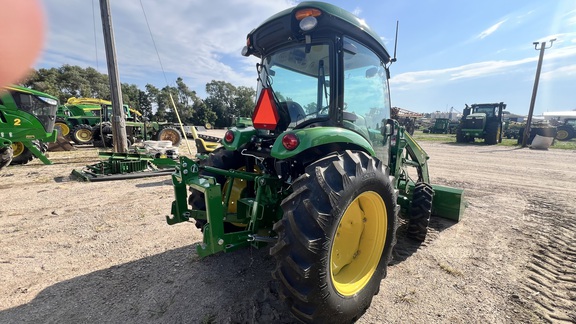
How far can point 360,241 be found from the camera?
234 cm

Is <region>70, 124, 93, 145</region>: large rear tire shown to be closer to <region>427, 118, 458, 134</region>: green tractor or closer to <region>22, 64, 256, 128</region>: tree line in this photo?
<region>22, 64, 256, 128</region>: tree line

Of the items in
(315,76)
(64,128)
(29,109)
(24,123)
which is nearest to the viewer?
(315,76)

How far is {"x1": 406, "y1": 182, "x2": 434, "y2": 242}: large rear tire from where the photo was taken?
3232 millimetres

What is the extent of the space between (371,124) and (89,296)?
9.89ft

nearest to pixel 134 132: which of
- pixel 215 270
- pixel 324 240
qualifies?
pixel 215 270

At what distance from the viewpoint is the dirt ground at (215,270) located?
211 centimetres

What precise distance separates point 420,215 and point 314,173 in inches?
82.5

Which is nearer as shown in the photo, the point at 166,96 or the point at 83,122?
the point at 83,122

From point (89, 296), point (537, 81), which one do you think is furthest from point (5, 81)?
point (537, 81)

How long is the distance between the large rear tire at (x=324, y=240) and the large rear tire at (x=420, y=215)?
130cm

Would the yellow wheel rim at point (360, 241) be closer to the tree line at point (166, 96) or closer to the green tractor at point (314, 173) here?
the green tractor at point (314, 173)

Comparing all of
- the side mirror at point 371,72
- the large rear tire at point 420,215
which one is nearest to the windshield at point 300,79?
the side mirror at point 371,72

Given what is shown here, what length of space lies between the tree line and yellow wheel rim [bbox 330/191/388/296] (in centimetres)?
3282

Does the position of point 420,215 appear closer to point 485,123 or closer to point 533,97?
point 485,123
